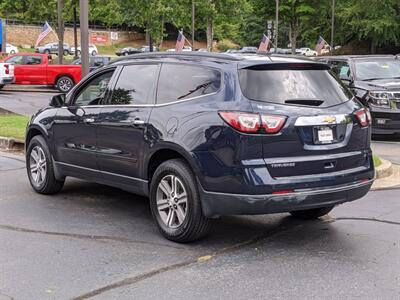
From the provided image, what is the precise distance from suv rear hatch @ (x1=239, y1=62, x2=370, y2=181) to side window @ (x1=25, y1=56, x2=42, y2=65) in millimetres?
22331

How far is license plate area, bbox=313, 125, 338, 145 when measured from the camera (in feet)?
16.8

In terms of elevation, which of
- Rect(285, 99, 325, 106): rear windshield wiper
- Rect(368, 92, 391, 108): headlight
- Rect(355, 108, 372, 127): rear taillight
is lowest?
Rect(368, 92, 391, 108): headlight

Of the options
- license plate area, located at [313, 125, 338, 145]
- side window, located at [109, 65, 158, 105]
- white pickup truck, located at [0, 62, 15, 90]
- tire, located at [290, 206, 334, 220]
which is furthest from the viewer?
white pickup truck, located at [0, 62, 15, 90]

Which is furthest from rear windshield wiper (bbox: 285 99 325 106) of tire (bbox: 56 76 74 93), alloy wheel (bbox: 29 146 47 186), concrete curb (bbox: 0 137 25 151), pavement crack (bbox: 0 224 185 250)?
tire (bbox: 56 76 74 93)

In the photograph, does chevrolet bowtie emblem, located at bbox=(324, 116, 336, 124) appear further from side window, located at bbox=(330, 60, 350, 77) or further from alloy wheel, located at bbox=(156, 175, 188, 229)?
side window, located at bbox=(330, 60, 350, 77)

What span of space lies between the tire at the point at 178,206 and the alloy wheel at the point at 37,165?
2287mm

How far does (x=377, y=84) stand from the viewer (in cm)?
1292

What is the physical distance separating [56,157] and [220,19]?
130ft

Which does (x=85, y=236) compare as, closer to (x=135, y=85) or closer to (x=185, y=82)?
(x=135, y=85)

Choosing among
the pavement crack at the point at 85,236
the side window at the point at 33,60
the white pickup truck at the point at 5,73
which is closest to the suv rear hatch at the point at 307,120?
the pavement crack at the point at 85,236

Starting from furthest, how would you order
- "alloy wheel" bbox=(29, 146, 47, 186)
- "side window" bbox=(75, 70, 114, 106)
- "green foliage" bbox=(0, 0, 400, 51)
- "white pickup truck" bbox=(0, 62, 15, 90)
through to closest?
1. "green foliage" bbox=(0, 0, 400, 51)
2. "white pickup truck" bbox=(0, 62, 15, 90)
3. "alloy wheel" bbox=(29, 146, 47, 186)
4. "side window" bbox=(75, 70, 114, 106)

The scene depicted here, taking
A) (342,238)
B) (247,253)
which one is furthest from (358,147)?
(247,253)

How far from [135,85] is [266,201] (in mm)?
2049

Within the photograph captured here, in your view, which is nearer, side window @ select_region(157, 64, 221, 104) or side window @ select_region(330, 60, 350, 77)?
side window @ select_region(157, 64, 221, 104)
